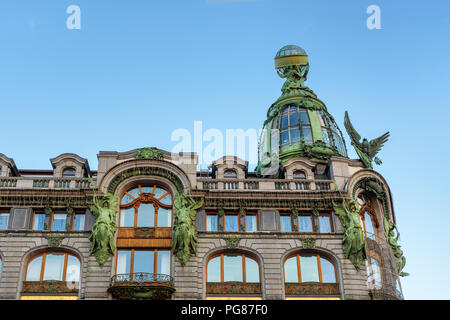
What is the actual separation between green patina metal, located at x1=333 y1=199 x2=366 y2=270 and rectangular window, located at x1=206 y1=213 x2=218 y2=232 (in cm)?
773

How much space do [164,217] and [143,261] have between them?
3.15m

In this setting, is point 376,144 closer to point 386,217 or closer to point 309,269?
point 386,217

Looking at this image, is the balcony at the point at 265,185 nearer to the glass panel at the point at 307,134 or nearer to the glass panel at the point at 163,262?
the glass panel at the point at 163,262

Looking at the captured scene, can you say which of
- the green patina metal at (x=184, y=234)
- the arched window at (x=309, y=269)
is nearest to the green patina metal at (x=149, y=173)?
the green patina metal at (x=184, y=234)

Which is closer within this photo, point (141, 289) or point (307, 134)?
point (141, 289)

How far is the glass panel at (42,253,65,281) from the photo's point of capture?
36.3m

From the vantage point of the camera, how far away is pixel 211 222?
38.9 metres

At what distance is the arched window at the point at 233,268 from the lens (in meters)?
37.0

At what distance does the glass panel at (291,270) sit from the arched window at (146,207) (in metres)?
7.64

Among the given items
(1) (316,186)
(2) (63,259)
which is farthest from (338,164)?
(2) (63,259)

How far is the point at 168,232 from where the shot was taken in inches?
1487

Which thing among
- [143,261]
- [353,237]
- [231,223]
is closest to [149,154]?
[231,223]

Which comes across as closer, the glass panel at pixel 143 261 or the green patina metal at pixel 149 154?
the glass panel at pixel 143 261

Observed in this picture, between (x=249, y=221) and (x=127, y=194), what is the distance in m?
8.01
